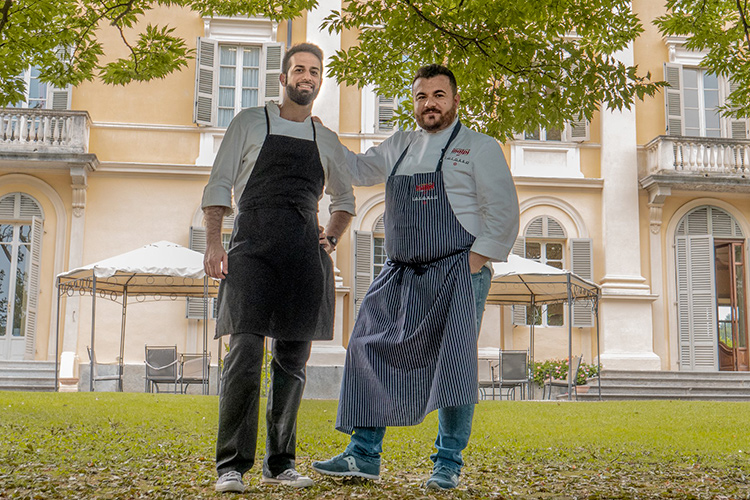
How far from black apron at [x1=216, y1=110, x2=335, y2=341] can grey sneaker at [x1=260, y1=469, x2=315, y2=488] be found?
58 cm

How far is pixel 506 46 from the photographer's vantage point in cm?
648

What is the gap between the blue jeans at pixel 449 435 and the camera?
3615mm

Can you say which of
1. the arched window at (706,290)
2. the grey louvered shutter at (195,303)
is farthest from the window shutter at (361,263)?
the arched window at (706,290)

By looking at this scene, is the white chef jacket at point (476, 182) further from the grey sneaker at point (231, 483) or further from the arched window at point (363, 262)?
the arched window at point (363, 262)

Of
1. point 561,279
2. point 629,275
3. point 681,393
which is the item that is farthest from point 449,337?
point 629,275

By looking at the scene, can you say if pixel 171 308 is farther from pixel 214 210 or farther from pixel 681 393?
pixel 214 210

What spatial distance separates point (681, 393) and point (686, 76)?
669 cm

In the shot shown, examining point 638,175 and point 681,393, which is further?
point 638,175

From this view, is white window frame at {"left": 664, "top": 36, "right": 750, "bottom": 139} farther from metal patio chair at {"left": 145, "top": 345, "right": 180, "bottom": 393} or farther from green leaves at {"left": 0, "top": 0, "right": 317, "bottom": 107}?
metal patio chair at {"left": 145, "top": 345, "right": 180, "bottom": 393}

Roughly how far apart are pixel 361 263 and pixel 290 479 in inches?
477

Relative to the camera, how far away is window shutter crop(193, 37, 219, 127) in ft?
52.3

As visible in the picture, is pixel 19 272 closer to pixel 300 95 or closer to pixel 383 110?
pixel 383 110

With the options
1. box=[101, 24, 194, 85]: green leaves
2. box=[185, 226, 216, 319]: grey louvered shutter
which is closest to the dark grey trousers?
box=[101, 24, 194, 85]: green leaves

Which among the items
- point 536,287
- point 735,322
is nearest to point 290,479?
point 536,287
